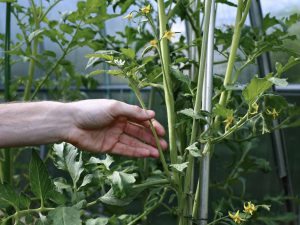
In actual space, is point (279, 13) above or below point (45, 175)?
above

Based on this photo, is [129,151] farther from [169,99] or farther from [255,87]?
[255,87]

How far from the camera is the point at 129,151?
0.99 metres

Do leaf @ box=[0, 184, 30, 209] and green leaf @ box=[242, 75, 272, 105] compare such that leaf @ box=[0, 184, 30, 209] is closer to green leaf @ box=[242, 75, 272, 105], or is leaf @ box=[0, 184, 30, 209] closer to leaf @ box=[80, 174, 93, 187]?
leaf @ box=[80, 174, 93, 187]

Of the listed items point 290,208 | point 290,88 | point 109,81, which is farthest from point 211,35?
point 109,81

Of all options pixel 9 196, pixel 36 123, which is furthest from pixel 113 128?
pixel 9 196

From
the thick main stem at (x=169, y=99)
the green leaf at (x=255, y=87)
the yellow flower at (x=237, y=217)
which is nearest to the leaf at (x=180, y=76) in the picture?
the thick main stem at (x=169, y=99)

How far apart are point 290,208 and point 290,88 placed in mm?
725

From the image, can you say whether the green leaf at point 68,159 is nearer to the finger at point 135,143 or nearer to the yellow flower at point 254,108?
the finger at point 135,143

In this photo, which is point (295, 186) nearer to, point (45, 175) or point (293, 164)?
point (293, 164)

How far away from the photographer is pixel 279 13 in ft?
6.67

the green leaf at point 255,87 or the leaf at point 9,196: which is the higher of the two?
the green leaf at point 255,87

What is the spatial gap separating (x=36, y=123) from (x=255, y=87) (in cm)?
42

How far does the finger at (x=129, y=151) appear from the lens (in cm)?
98

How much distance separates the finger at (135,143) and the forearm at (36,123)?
0.13m
